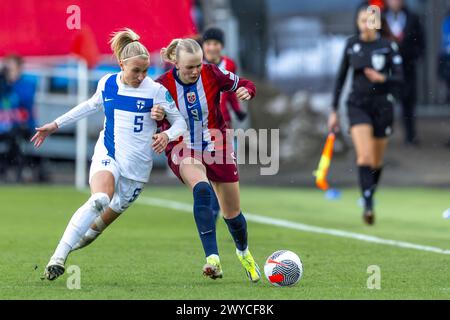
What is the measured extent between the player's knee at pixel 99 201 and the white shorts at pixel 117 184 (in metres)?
0.29

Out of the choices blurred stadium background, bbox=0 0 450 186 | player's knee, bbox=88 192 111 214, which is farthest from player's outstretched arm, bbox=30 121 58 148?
blurred stadium background, bbox=0 0 450 186

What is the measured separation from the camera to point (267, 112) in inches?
1046

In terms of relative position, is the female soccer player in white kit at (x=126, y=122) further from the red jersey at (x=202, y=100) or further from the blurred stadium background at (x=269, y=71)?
the blurred stadium background at (x=269, y=71)

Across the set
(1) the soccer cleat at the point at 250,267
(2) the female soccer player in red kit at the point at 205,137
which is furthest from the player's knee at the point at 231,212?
(1) the soccer cleat at the point at 250,267

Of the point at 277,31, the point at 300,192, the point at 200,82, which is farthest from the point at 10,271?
the point at 277,31

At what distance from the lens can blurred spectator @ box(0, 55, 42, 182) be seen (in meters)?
23.2

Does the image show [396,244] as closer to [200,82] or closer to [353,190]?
[200,82]

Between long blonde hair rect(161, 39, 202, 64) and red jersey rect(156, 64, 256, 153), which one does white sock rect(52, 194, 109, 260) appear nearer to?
red jersey rect(156, 64, 256, 153)

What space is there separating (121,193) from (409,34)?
48.1 feet

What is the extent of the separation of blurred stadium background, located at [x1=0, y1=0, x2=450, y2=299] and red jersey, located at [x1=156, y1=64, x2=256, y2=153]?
119 centimetres

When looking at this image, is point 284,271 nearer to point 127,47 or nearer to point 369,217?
point 127,47

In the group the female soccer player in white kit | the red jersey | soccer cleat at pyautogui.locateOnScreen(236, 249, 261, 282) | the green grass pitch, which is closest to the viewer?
the green grass pitch

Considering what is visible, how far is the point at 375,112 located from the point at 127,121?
604cm

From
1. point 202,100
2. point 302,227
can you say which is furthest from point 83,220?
point 302,227
